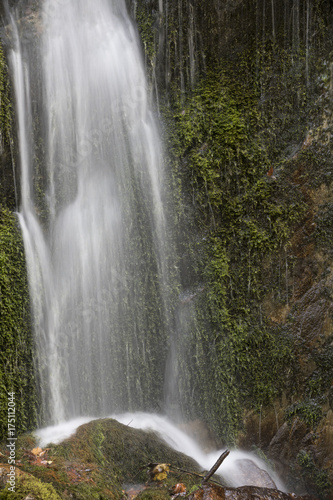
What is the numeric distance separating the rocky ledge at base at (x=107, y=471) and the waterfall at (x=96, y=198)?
0.93m

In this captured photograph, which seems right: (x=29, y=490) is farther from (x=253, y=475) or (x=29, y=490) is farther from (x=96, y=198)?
(x=96, y=198)

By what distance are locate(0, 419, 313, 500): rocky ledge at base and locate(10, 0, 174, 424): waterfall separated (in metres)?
0.93

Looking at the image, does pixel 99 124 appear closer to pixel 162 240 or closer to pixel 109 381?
pixel 162 240

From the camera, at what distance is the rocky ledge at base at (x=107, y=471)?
2.78 meters

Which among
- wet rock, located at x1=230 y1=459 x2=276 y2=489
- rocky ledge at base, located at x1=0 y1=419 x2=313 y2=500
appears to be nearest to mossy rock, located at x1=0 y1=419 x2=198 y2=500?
rocky ledge at base, located at x1=0 y1=419 x2=313 y2=500

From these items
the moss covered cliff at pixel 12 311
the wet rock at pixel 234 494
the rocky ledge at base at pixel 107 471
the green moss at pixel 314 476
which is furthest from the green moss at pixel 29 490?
the green moss at pixel 314 476

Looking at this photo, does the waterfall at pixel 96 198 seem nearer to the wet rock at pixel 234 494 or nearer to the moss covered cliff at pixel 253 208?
the moss covered cliff at pixel 253 208

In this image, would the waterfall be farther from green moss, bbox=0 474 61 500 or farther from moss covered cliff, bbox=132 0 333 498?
green moss, bbox=0 474 61 500

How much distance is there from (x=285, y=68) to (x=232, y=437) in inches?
205

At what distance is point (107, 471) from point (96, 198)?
11.1 feet

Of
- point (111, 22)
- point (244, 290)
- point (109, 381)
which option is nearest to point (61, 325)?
point (109, 381)

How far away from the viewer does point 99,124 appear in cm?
514

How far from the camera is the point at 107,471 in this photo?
3572 millimetres

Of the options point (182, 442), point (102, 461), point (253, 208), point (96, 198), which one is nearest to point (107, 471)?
point (102, 461)
